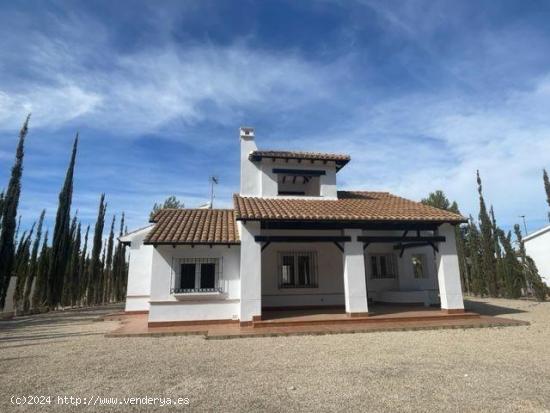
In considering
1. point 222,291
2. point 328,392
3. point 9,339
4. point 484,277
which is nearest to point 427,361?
point 328,392

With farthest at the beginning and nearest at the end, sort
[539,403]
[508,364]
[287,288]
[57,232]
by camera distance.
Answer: [57,232], [287,288], [508,364], [539,403]

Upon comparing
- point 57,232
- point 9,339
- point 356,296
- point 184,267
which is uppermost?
point 57,232

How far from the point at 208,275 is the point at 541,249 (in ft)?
89.4

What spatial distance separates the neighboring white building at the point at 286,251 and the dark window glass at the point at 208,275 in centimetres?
3

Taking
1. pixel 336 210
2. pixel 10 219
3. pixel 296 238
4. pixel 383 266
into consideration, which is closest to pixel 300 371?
pixel 296 238

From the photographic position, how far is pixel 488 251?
22.6 meters

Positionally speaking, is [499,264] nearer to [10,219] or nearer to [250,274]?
[250,274]

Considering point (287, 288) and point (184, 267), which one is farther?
point (287, 288)

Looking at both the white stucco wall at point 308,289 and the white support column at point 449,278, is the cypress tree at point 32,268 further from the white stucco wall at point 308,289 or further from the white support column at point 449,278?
the white support column at point 449,278

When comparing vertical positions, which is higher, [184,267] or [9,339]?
[184,267]

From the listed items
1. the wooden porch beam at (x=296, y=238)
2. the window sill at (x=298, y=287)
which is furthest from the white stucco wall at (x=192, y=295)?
the window sill at (x=298, y=287)

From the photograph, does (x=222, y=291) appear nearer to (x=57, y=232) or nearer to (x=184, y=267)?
(x=184, y=267)

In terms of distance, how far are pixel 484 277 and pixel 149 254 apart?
22.3m

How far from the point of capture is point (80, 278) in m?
25.3
